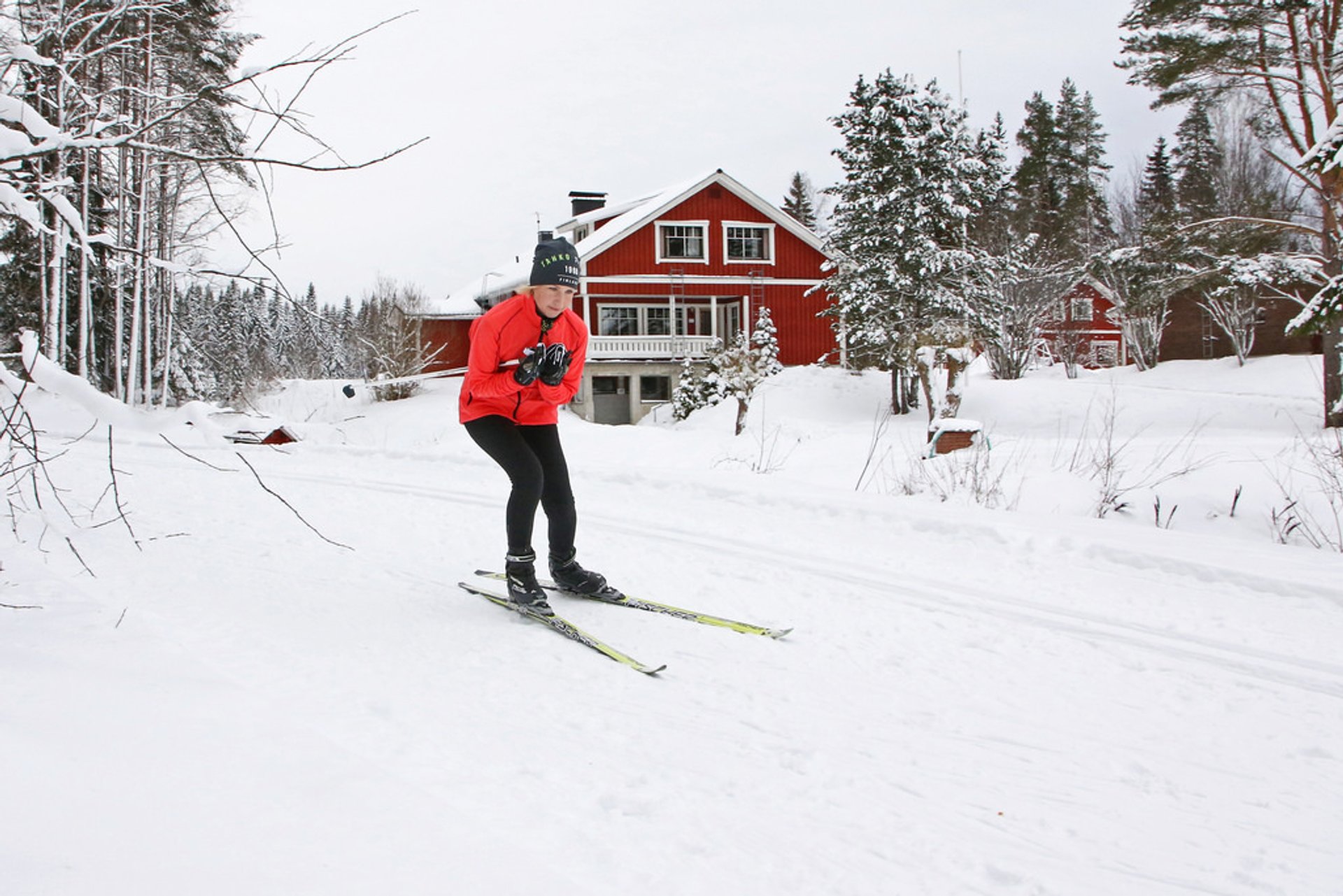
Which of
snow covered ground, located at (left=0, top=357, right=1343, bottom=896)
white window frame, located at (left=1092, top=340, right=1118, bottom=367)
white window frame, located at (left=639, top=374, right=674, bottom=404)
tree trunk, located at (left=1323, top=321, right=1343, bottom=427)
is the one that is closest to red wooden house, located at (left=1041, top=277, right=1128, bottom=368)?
white window frame, located at (left=1092, top=340, right=1118, bottom=367)

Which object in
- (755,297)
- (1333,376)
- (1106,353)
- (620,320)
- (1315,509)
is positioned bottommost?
(1315,509)

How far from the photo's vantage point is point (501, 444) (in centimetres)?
466

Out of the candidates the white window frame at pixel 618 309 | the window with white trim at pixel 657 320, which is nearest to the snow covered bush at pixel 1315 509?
the white window frame at pixel 618 309

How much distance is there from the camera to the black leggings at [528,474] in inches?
183

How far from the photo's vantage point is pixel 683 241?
3478 centimetres

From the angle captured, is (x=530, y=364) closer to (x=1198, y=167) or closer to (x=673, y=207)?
(x=673, y=207)

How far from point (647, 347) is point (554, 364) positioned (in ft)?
94.4

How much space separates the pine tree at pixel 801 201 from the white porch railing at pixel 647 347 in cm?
3621

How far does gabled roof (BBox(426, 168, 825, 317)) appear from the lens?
33812 mm

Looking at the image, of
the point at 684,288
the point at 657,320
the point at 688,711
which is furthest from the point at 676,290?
the point at 688,711

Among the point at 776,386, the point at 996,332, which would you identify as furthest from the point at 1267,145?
the point at 776,386

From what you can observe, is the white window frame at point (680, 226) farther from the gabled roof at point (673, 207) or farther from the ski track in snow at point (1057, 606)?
the ski track in snow at point (1057, 606)

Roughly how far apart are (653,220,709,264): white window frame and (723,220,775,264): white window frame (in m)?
0.69

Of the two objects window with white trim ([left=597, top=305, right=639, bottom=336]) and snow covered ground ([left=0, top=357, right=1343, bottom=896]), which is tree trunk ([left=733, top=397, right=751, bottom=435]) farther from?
snow covered ground ([left=0, top=357, right=1343, bottom=896])
